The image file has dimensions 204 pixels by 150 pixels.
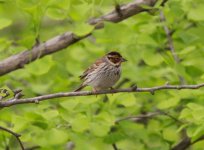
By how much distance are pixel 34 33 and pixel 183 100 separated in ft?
5.46

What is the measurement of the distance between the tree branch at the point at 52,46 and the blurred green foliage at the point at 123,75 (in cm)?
9

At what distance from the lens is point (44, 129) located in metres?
6.61

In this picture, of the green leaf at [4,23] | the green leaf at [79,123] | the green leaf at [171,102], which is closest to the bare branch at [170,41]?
the green leaf at [171,102]

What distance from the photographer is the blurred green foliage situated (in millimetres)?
6656

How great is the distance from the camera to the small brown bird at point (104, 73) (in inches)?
272

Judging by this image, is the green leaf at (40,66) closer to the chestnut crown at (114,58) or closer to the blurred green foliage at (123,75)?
the blurred green foliage at (123,75)

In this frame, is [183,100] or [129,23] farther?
[129,23]

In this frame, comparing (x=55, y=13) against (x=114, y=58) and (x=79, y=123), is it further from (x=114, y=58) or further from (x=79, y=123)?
(x=79, y=123)

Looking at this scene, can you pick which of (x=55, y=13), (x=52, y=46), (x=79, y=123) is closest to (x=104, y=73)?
(x=52, y=46)

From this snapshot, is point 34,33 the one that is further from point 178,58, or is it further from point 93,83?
point 178,58

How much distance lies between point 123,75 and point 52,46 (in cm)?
106

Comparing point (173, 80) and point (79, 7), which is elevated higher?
point (79, 7)

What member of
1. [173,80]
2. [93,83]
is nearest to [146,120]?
[173,80]

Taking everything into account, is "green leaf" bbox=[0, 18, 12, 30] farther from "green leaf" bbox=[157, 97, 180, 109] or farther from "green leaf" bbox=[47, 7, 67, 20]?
"green leaf" bbox=[157, 97, 180, 109]
